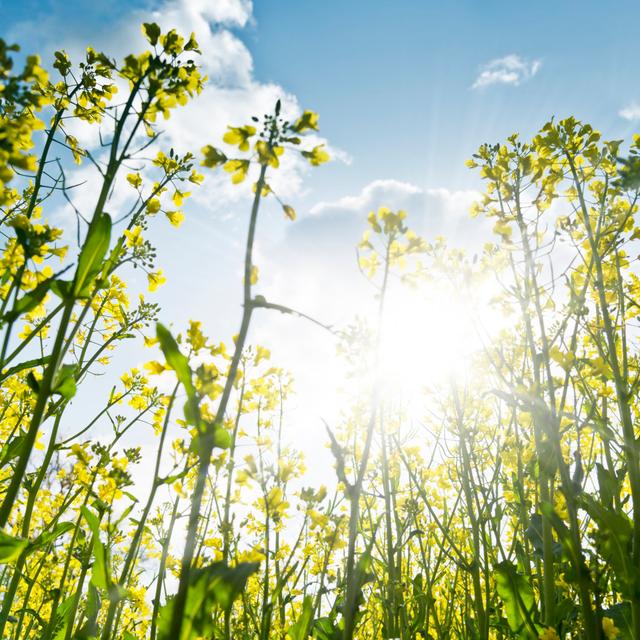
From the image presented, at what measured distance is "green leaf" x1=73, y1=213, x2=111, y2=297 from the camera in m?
1.40

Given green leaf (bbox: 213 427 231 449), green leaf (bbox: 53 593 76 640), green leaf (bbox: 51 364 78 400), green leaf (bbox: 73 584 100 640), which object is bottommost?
green leaf (bbox: 53 593 76 640)

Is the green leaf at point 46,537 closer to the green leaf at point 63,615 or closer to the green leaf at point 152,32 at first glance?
the green leaf at point 63,615

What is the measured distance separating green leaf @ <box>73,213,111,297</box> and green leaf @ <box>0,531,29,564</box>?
2.32ft

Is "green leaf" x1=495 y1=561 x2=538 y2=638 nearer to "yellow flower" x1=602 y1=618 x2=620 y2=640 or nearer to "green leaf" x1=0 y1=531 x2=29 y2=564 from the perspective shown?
"yellow flower" x1=602 y1=618 x2=620 y2=640

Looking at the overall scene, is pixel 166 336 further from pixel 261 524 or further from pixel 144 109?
pixel 261 524

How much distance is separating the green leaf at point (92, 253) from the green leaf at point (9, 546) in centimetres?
71

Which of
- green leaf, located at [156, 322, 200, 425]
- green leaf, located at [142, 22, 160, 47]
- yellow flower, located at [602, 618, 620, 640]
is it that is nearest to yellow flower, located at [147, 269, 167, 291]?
green leaf, located at [142, 22, 160, 47]

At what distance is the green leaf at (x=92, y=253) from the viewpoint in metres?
1.40

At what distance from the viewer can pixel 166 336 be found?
A: 1.03 m

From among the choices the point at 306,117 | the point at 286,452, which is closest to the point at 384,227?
the point at 306,117

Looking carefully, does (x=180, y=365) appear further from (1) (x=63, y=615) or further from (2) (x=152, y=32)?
(1) (x=63, y=615)

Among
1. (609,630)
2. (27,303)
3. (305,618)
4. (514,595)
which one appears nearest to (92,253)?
(27,303)

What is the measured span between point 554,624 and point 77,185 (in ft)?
9.80

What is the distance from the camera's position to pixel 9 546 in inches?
52.4
